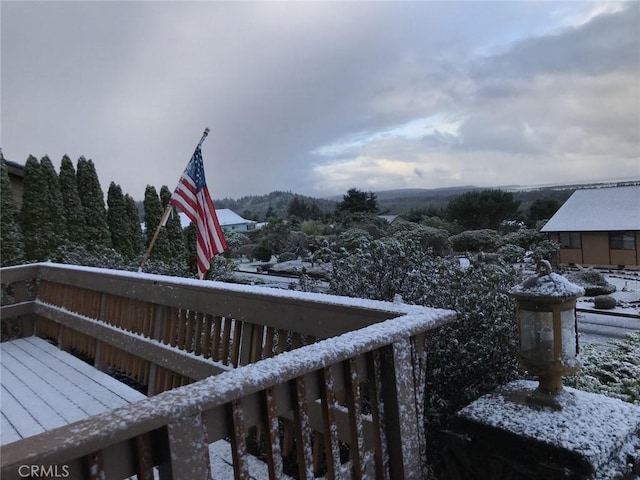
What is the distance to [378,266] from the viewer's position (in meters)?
3.80

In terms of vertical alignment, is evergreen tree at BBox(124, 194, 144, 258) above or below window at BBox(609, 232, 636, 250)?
above

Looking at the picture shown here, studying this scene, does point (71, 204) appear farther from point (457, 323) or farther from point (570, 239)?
point (570, 239)

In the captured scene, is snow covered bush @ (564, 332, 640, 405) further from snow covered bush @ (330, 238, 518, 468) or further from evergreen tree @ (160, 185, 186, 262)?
evergreen tree @ (160, 185, 186, 262)

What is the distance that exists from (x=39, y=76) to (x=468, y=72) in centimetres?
988

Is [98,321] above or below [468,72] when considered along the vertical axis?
below

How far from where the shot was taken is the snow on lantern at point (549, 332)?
1829 mm

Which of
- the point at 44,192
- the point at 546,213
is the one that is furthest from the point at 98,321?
the point at 546,213

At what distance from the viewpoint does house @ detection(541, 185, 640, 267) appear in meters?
20.1

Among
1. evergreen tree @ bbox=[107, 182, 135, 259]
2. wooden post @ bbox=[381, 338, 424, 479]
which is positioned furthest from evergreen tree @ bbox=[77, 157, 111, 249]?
wooden post @ bbox=[381, 338, 424, 479]

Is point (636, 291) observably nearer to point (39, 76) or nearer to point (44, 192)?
point (39, 76)

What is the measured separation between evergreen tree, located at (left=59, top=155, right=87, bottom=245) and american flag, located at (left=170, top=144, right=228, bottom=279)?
10432 mm

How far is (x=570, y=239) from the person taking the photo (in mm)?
21844

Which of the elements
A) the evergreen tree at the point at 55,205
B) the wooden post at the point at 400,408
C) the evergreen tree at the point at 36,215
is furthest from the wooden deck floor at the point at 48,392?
the evergreen tree at the point at 55,205

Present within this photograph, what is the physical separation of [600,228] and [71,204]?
72.9ft
